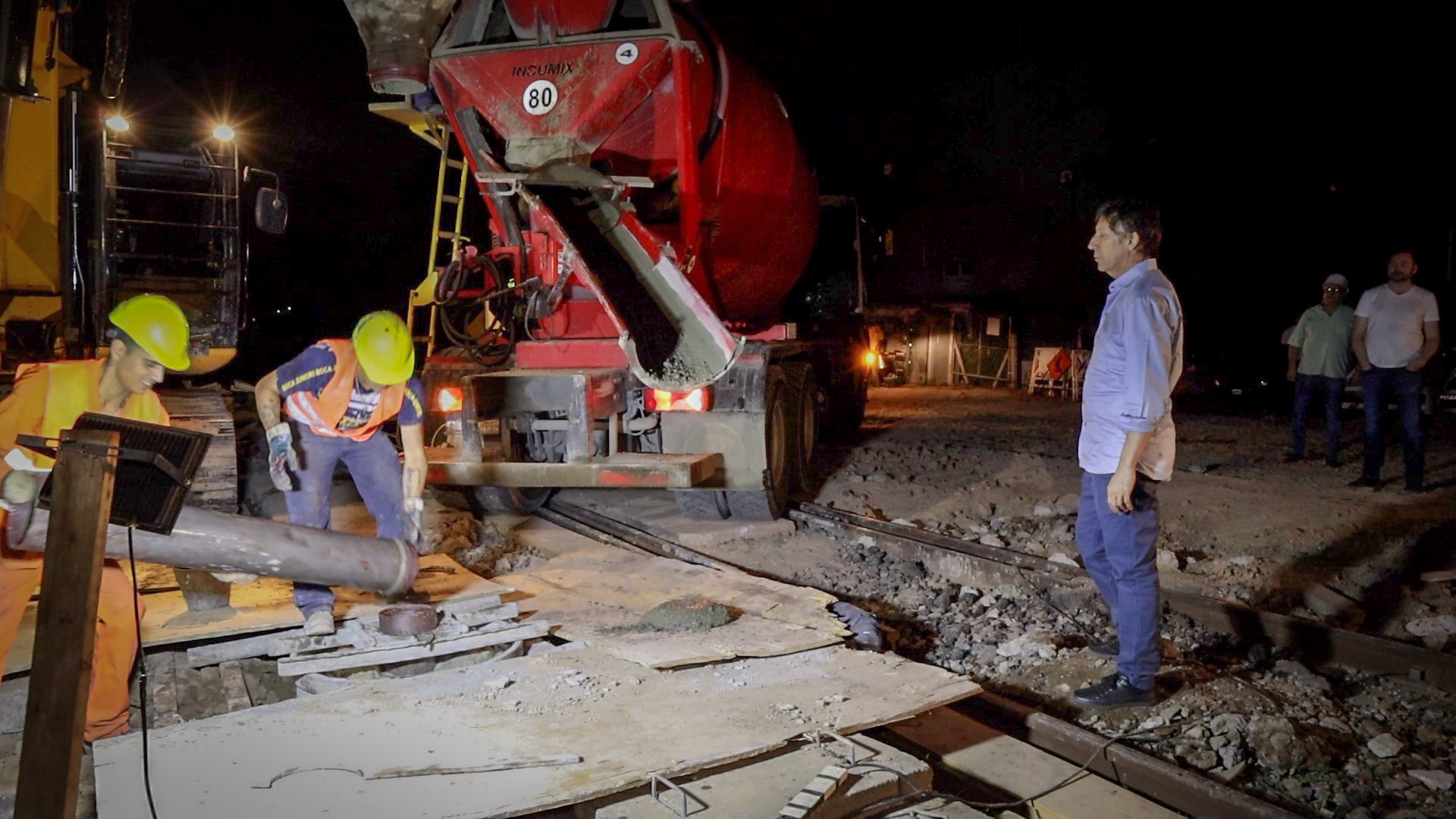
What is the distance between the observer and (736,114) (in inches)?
253

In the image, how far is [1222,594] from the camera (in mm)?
5348

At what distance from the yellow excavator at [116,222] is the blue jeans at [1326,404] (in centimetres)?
865

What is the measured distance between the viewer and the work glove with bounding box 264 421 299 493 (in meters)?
4.27

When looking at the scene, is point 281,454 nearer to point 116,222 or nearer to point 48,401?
point 48,401

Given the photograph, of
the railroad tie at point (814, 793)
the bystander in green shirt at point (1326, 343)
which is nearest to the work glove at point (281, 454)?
the railroad tie at point (814, 793)

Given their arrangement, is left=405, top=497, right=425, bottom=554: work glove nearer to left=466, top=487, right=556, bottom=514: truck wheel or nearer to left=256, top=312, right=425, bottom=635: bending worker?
left=256, top=312, right=425, bottom=635: bending worker

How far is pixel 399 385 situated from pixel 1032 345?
21966 millimetres

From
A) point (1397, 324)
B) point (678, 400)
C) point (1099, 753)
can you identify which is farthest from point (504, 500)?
point (1397, 324)

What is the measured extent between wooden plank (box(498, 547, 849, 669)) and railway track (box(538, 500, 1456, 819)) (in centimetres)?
55

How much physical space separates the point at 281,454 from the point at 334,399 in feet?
1.10

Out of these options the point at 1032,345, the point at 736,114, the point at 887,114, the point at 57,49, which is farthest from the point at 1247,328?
the point at 57,49

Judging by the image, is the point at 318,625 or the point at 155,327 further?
the point at 318,625

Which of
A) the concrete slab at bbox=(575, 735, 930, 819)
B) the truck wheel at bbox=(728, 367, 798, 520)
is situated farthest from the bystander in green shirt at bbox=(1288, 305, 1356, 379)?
the concrete slab at bbox=(575, 735, 930, 819)

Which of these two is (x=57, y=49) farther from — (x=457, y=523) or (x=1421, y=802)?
(x=1421, y=802)
